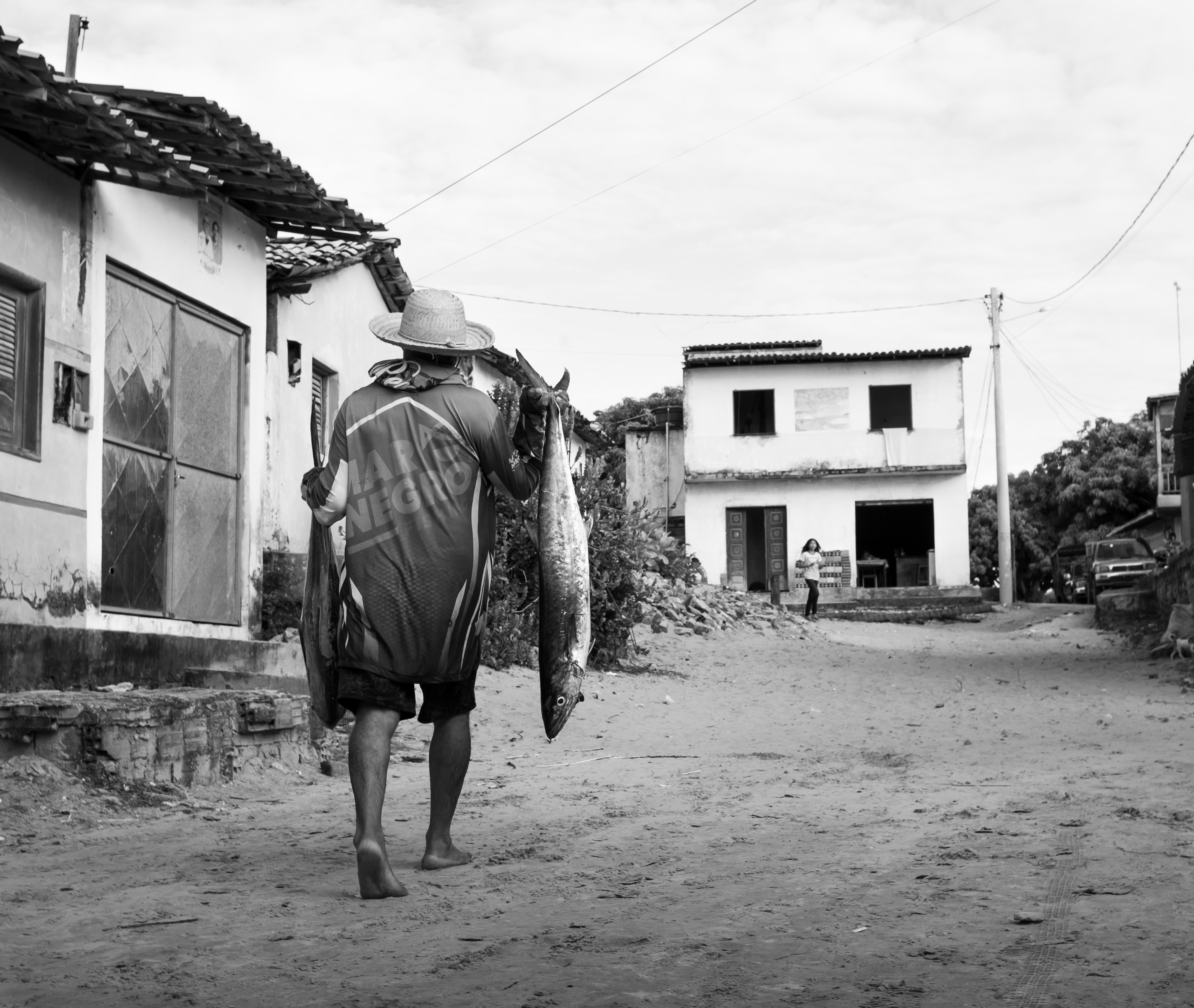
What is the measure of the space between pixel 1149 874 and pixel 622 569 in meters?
9.24

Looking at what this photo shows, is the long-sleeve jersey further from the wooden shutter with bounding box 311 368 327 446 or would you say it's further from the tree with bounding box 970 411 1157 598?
the tree with bounding box 970 411 1157 598

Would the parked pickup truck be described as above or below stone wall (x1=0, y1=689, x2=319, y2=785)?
above

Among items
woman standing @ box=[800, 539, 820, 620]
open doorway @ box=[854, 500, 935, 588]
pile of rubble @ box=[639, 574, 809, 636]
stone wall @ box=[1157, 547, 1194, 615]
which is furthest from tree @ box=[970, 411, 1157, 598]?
stone wall @ box=[1157, 547, 1194, 615]

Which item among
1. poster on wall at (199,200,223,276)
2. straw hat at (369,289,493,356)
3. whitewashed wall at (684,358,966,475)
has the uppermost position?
whitewashed wall at (684,358,966,475)

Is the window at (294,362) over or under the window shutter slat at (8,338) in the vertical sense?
over

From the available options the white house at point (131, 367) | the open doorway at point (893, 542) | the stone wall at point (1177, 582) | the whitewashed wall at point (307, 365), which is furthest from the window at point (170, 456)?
the open doorway at point (893, 542)

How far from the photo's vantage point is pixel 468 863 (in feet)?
14.9

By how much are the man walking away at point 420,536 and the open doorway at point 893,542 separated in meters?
30.0

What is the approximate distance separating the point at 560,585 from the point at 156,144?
207 inches

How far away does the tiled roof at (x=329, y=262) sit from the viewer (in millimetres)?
12914

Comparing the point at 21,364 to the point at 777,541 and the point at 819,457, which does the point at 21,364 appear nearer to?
the point at 819,457

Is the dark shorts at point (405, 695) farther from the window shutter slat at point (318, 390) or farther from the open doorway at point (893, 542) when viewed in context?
the open doorway at point (893, 542)

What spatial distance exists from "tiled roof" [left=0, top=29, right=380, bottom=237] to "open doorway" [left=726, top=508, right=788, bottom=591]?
24.2 m

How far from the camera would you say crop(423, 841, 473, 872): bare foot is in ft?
14.5
